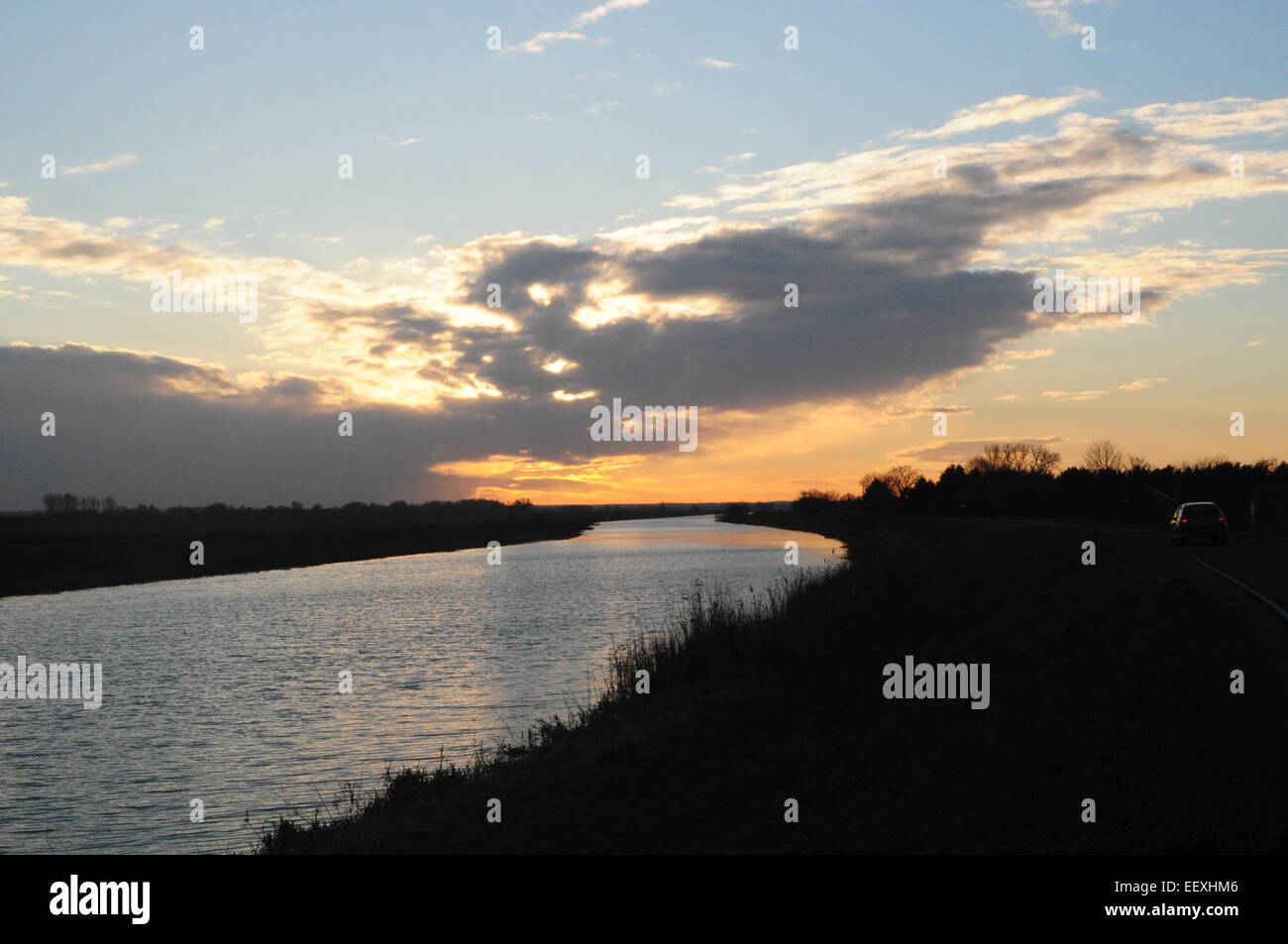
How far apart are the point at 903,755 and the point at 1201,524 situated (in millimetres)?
36098

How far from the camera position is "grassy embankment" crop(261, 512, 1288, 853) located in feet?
36.2

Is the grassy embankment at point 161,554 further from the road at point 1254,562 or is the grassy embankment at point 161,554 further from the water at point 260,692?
the road at point 1254,562

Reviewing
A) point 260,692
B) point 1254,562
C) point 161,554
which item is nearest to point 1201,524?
point 1254,562

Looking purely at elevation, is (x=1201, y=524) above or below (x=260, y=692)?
above

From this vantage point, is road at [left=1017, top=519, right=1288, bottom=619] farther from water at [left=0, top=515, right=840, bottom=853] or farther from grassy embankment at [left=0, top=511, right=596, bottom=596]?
grassy embankment at [left=0, top=511, right=596, bottom=596]

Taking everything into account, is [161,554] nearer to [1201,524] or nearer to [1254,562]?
[1201,524]

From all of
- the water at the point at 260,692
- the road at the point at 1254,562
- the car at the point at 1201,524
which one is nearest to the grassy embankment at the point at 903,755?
the road at the point at 1254,562

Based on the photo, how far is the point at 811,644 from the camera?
86.0 ft

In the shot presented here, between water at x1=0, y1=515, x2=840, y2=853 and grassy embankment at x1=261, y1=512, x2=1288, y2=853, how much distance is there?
2510mm

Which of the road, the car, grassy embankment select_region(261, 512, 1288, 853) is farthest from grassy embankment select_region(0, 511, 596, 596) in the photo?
the car

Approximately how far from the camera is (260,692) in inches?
1086

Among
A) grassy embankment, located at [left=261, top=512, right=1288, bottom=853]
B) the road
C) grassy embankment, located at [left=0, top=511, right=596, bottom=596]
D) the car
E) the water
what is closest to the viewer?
grassy embankment, located at [left=261, top=512, right=1288, bottom=853]

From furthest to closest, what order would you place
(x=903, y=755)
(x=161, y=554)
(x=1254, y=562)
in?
(x=161, y=554) → (x=1254, y=562) → (x=903, y=755)
